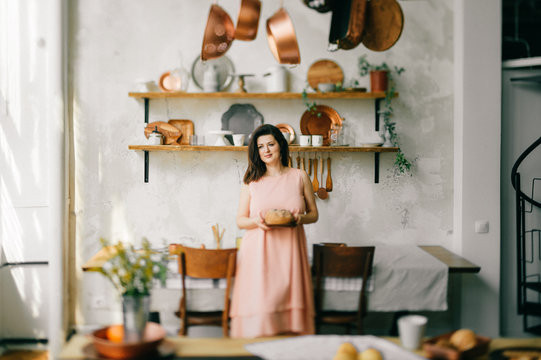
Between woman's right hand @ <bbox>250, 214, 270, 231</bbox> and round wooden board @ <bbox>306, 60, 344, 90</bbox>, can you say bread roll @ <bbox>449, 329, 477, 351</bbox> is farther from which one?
round wooden board @ <bbox>306, 60, 344, 90</bbox>

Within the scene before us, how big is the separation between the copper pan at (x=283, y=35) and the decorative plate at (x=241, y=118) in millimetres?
1668

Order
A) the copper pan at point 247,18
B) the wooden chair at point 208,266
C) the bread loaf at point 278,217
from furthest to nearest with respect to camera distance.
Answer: the wooden chair at point 208,266, the bread loaf at point 278,217, the copper pan at point 247,18

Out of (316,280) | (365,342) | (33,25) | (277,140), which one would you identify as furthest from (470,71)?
(33,25)

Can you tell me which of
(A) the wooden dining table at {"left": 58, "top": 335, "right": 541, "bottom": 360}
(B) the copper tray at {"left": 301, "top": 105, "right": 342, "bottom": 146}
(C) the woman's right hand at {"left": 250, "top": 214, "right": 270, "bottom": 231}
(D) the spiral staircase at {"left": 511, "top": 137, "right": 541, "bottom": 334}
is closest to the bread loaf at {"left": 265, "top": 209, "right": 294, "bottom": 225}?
(C) the woman's right hand at {"left": 250, "top": 214, "right": 270, "bottom": 231}

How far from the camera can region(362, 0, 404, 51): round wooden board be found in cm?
196

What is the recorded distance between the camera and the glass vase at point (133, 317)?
1551 mm

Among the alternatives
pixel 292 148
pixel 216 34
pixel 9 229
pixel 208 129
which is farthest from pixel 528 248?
pixel 9 229

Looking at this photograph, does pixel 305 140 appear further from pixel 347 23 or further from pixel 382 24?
pixel 347 23

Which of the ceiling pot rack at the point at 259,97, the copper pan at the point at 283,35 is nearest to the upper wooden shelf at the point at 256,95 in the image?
the ceiling pot rack at the point at 259,97

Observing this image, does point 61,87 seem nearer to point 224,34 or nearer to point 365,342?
point 224,34

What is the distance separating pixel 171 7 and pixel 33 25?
3.29 ft

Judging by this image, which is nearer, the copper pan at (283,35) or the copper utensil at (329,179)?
the copper pan at (283,35)

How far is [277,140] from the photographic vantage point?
2742 millimetres

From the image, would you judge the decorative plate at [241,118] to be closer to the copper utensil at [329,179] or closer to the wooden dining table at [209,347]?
the copper utensil at [329,179]
